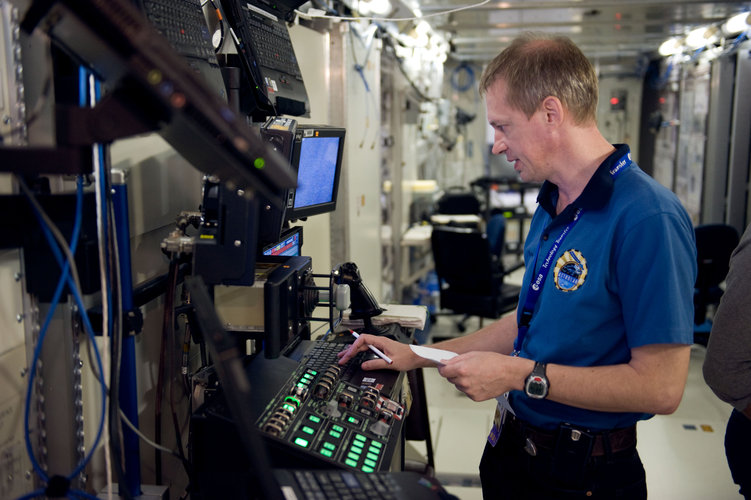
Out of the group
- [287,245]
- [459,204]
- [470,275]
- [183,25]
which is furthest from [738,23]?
[183,25]

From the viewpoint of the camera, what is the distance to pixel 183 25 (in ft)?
5.12

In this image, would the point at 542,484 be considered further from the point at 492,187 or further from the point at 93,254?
the point at 492,187

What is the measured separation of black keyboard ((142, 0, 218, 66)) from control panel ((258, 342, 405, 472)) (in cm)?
78

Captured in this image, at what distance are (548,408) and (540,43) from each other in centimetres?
82

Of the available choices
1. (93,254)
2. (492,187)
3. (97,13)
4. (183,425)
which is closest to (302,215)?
(183,425)

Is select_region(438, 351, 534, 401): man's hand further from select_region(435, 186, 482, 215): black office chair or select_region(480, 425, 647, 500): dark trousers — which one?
select_region(435, 186, 482, 215): black office chair

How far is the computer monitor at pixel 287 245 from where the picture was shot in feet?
6.22

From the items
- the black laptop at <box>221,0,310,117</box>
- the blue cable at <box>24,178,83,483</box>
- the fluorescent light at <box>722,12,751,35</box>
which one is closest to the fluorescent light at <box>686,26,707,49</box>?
the fluorescent light at <box>722,12,751,35</box>

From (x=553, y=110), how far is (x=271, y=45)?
1039 mm

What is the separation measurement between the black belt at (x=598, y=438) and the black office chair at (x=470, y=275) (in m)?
3.36

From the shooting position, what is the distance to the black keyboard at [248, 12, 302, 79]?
80.3 inches

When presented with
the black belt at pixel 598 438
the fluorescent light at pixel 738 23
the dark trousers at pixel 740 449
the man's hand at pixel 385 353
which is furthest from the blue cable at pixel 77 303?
the fluorescent light at pixel 738 23

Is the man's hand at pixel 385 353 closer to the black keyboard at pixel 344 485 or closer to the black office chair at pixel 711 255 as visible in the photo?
the black keyboard at pixel 344 485

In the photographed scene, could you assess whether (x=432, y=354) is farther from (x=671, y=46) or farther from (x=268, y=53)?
(x=671, y=46)
